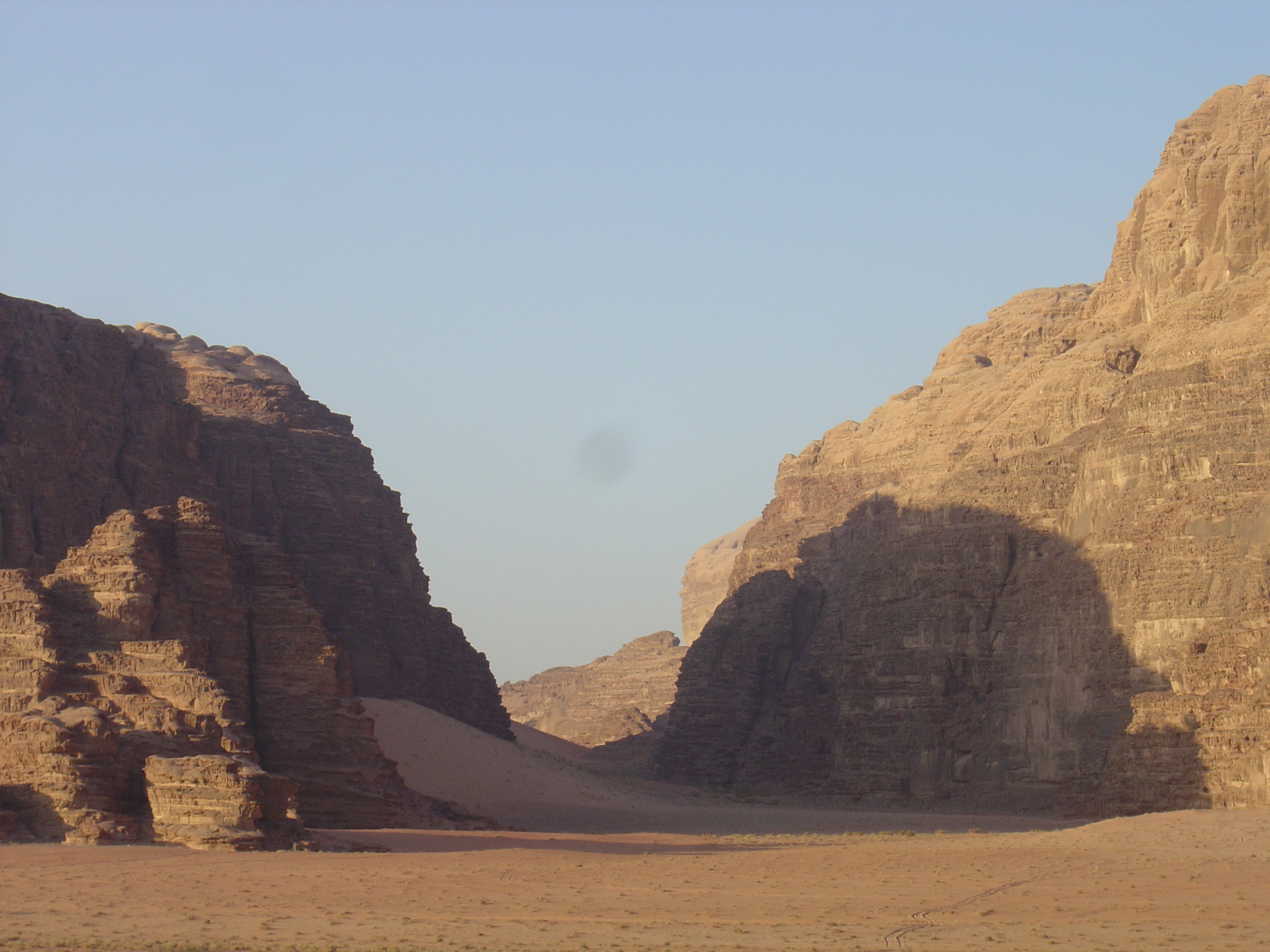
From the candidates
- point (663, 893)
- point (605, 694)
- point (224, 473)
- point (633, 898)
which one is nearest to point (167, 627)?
point (663, 893)

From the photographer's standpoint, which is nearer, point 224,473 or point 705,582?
point 224,473

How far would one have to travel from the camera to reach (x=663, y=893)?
100ft

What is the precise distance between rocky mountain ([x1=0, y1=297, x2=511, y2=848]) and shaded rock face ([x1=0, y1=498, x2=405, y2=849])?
4cm

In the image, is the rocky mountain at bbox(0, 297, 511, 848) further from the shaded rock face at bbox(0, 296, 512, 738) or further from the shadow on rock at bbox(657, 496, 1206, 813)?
the shadow on rock at bbox(657, 496, 1206, 813)

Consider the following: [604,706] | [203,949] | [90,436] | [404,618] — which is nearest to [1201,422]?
[404,618]

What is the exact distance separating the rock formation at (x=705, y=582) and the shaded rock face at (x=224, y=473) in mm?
75486

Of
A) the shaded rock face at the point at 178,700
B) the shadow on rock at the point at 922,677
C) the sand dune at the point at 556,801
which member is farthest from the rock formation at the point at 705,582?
the shaded rock face at the point at 178,700

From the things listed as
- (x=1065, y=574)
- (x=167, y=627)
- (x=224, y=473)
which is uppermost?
(x=224, y=473)

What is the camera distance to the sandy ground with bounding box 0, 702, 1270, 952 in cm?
2528

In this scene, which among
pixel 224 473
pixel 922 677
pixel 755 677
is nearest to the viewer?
pixel 922 677

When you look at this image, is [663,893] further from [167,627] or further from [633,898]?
[167,627]

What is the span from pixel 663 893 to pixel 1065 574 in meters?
34.8

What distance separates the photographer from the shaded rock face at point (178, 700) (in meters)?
33.9

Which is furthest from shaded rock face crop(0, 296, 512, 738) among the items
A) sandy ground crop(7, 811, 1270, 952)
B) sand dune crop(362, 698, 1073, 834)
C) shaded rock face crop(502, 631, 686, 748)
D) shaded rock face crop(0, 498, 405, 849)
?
shaded rock face crop(502, 631, 686, 748)
